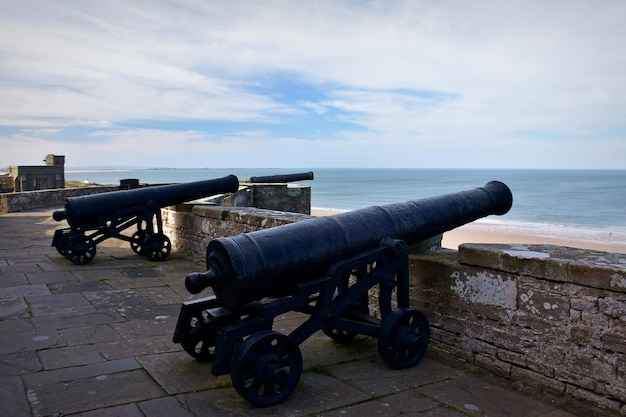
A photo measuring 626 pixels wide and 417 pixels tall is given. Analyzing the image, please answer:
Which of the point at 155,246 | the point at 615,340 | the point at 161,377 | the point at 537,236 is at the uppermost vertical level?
the point at 615,340

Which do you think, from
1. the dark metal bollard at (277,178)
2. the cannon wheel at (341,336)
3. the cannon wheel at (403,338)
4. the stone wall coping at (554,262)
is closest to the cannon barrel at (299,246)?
the stone wall coping at (554,262)

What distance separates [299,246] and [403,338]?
102 cm

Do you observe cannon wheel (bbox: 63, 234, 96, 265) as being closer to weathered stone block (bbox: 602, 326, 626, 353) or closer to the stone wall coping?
the stone wall coping

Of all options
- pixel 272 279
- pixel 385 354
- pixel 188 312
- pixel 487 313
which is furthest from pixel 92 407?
pixel 487 313

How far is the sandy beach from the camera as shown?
24.9 meters

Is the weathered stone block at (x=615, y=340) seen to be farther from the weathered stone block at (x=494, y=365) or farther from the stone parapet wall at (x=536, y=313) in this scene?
the weathered stone block at (x=494, y=365)

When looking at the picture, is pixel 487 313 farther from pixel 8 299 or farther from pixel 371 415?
pixel 8 299

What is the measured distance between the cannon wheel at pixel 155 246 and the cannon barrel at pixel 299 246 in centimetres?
485

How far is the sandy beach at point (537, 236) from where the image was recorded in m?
24.9

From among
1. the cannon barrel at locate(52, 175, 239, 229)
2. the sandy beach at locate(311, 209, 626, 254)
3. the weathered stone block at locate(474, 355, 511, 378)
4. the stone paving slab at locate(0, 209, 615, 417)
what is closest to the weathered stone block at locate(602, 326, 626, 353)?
the stone paving slab at locate(0, 209, 615, 417)

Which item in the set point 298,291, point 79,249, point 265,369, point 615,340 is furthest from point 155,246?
point 615,340

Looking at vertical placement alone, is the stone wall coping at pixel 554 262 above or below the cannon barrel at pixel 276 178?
below

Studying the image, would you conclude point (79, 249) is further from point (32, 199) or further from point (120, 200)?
point (32, 199)

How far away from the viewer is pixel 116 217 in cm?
794
